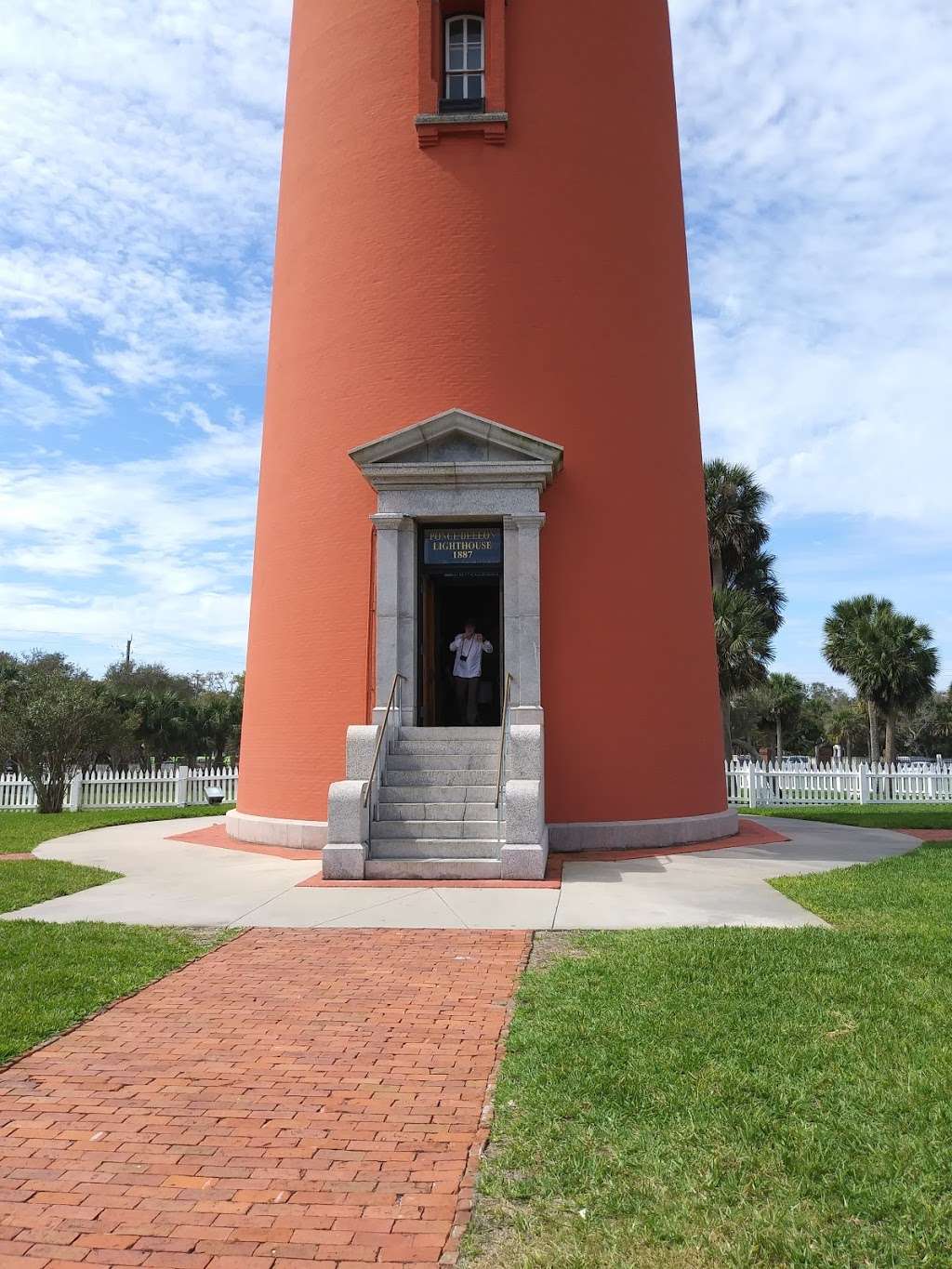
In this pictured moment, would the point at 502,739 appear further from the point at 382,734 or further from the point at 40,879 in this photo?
the point at 40,879

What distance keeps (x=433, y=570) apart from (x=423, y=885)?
4678 millimetres

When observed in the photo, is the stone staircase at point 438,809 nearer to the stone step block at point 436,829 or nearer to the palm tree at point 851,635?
the stone step block at point 436,829

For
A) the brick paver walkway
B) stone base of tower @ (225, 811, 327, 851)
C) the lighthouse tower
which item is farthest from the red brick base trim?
the brick paver walkway

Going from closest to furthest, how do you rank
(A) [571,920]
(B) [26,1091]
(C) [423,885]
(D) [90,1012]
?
(B) [26,1091], (D) [90,1012], (A) [571,920], (C) [423,885]

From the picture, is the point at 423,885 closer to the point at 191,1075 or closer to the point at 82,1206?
the point at 191,1075

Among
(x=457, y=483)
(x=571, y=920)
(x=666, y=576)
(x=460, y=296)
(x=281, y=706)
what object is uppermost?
(x=460, y=296)

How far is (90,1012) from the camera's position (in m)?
5.66

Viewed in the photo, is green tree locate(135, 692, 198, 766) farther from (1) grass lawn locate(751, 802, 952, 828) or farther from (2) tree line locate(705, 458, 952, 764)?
(1) grass lawn locate(751, 802, 952, 828)

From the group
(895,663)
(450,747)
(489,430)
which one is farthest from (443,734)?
(895,663)

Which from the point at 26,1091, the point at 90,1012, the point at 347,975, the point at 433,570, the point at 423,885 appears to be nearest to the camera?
the point at 26,1091

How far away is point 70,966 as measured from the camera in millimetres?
6551

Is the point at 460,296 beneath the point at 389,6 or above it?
beneath

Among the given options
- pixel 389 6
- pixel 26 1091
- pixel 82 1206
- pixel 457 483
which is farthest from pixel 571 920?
pixel 389 6

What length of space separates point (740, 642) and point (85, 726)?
1939 cm
